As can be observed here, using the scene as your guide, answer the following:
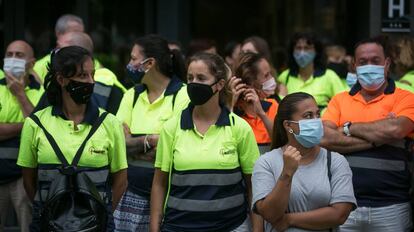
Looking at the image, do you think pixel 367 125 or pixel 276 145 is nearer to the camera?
pixel 276 145

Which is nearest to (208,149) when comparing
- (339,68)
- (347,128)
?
(347,128)

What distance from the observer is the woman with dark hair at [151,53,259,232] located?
5.17 metres

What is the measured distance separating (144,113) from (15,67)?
143 centimetres

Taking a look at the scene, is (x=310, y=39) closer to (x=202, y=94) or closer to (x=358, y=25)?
(x=202, y=94)

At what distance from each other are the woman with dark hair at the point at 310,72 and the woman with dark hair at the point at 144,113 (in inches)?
76.7

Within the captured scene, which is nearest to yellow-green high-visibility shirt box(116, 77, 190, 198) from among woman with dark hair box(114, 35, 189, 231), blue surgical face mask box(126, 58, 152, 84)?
woman with dark hair box(114, 35, 189, 231)

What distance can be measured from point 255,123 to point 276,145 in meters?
1.06

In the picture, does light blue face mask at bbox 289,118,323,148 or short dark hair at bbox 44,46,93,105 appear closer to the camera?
light blue face mask at bbox 289,118,323,148

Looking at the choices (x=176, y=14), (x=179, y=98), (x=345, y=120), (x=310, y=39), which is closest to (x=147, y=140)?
(x=179, y=98)

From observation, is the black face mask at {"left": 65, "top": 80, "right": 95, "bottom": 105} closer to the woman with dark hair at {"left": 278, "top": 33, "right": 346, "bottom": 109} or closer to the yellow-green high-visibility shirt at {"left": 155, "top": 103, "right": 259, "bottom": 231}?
the yellow-green high-visibility shirt at {"left": 155, "top": 103, "right": 259, "bottom": 231}

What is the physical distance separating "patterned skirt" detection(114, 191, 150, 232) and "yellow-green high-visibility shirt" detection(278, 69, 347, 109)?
2338 mm

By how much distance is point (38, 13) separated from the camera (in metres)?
10.3

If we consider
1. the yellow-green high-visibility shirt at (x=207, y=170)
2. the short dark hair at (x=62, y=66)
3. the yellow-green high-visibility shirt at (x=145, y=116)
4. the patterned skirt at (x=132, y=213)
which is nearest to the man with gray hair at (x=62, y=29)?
the yellow-green high-visibility shirt at (x=145, y=116)

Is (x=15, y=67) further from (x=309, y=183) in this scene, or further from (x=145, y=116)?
(x=309, y=183)
